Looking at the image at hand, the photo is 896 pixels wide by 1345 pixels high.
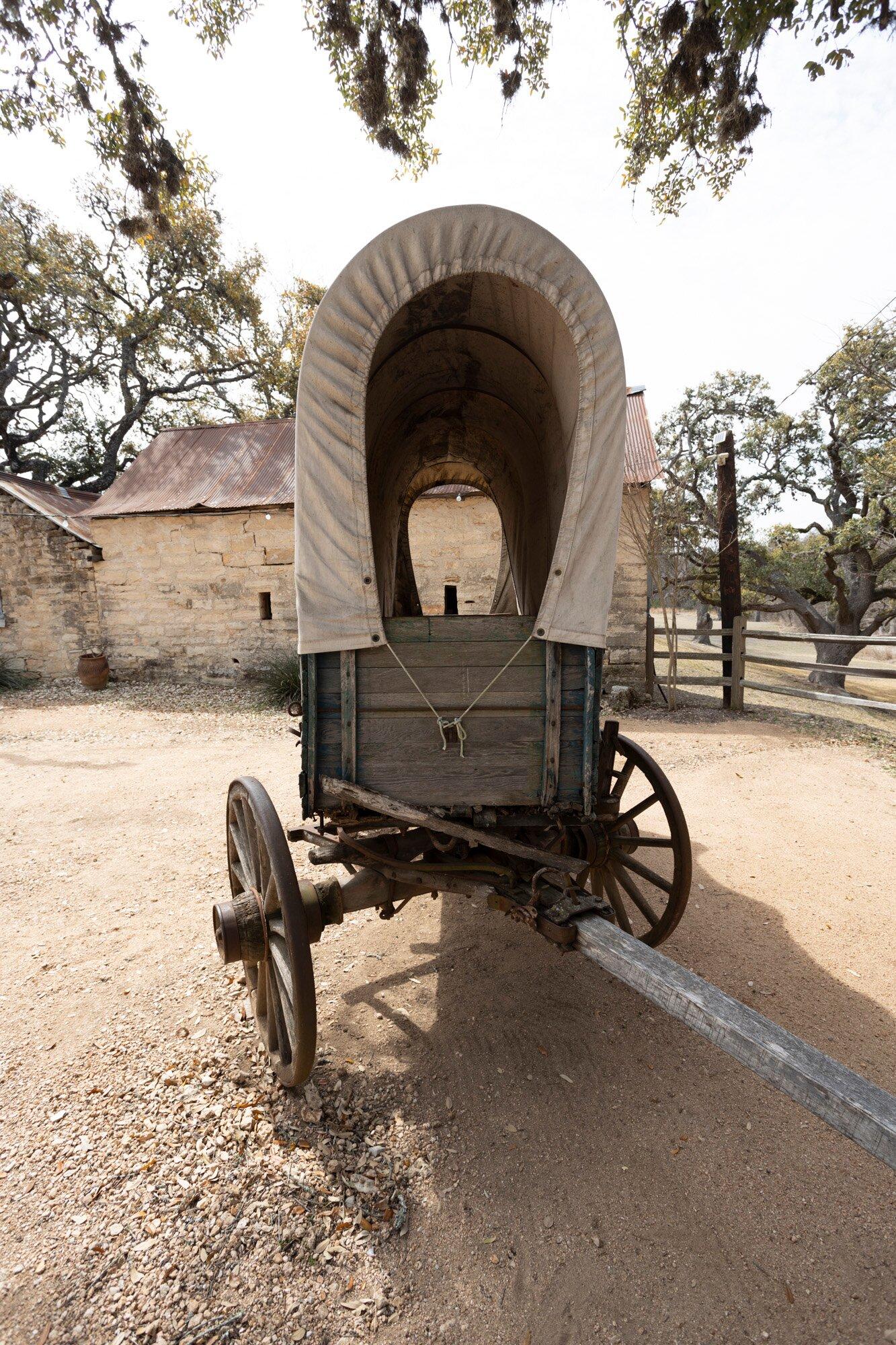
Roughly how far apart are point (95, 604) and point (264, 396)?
446 inches

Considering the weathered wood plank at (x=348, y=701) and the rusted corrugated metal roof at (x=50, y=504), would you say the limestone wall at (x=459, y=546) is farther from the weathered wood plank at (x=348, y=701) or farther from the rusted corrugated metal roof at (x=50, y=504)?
the weathered wood plank at (x=348, y=701)

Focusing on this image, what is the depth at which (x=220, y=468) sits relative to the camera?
11.8 metres

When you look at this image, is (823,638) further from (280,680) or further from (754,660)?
(280,680)

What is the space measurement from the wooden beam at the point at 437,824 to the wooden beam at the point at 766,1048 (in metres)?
0.40

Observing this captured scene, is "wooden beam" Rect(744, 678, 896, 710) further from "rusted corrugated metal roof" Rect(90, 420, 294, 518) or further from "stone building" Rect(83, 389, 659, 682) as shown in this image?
"rusted corrugated metal roof" Rect(90, 420, 294, 518)

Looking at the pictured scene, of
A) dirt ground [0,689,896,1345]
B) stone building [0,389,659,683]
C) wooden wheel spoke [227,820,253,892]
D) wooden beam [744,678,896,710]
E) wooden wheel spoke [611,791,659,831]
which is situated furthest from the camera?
stone building [0,389,659,683]

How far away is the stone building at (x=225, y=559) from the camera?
10.5 m

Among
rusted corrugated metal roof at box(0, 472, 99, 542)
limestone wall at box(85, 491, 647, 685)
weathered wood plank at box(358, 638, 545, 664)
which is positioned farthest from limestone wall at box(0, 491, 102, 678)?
weathered wood plank at box(358, 638, 545, 664)

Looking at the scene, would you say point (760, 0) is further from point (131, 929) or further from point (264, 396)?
point (264, 396)

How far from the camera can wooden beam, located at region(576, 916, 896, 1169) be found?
3.98 feet

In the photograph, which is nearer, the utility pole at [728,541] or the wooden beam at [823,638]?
the wooden beam at [823,638]

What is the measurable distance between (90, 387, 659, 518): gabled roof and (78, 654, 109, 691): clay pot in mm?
2613

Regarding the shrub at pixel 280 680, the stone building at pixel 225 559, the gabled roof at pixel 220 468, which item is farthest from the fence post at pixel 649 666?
the shrub at pixel 280 680

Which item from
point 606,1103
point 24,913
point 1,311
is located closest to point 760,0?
point 606,1103
